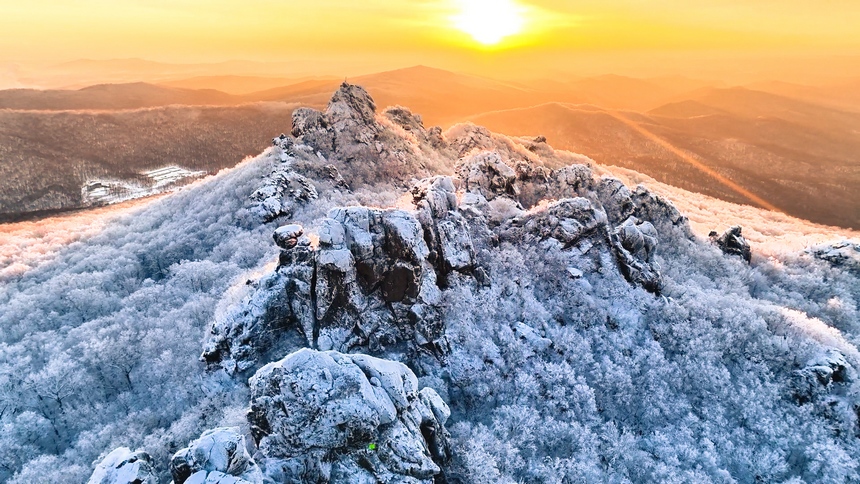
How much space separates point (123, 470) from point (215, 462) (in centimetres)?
379

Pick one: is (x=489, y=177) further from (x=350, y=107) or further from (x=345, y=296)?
(x=350, y=107)

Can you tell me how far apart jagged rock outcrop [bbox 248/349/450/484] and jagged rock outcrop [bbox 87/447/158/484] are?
427 cm

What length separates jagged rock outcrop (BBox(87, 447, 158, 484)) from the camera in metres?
15.1

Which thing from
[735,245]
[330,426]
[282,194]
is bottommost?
[735,245]

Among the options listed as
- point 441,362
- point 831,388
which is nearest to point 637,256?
point 831,388

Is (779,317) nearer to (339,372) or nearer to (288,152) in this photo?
(339,372)

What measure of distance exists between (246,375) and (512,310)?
21554 mm

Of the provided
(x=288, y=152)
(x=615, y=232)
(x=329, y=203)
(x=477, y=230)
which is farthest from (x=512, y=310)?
(x=288, y=152)

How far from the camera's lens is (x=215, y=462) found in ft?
49.9

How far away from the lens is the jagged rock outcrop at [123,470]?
49.6ft

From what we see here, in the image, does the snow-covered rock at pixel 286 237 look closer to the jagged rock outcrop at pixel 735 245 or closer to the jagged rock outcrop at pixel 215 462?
the jagged rock outcrop at pixel 215 462

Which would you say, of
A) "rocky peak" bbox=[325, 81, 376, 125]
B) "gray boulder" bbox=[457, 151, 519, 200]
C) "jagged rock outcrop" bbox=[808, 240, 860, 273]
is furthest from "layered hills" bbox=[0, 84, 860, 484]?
"rocky peak" bbox=[325, 81, 376, 125]

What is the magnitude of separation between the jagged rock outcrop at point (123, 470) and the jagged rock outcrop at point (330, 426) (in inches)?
168

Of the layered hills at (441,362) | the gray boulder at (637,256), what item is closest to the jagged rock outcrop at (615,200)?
the layered hills at (441,362)
